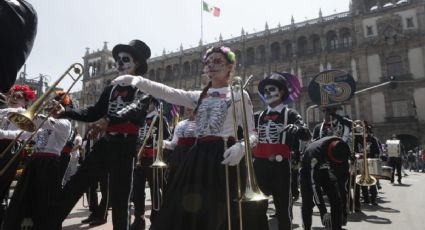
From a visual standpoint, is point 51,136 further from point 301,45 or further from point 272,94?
point 301,45

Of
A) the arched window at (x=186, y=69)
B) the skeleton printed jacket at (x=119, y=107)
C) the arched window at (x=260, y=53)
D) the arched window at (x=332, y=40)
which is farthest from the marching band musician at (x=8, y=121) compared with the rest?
the arched window at (x=186, y=69)

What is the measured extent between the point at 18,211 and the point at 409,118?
37.2 m

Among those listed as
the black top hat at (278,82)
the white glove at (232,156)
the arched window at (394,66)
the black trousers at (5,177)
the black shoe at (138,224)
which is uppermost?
the arched window at (394,66)

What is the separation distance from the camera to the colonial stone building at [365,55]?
3481 cm

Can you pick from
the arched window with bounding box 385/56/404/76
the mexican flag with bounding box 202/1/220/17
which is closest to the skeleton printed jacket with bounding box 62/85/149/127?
the mexican flag with bounding box 202/1/220/17

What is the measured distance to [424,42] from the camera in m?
35.1

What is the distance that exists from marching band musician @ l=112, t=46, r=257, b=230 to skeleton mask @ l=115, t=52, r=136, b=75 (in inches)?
62.6

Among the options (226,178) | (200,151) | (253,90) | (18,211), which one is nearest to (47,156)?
Answer: (18,211)

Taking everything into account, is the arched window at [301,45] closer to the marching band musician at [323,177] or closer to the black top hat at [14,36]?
the marching band musician at [323,177]

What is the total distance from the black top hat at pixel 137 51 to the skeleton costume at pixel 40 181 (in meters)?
1.24

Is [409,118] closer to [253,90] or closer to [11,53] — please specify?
[253,90]

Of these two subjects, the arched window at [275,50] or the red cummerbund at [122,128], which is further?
the arched window at [275,50]

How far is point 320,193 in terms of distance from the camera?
522cm

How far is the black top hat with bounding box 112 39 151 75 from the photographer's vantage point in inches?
184
